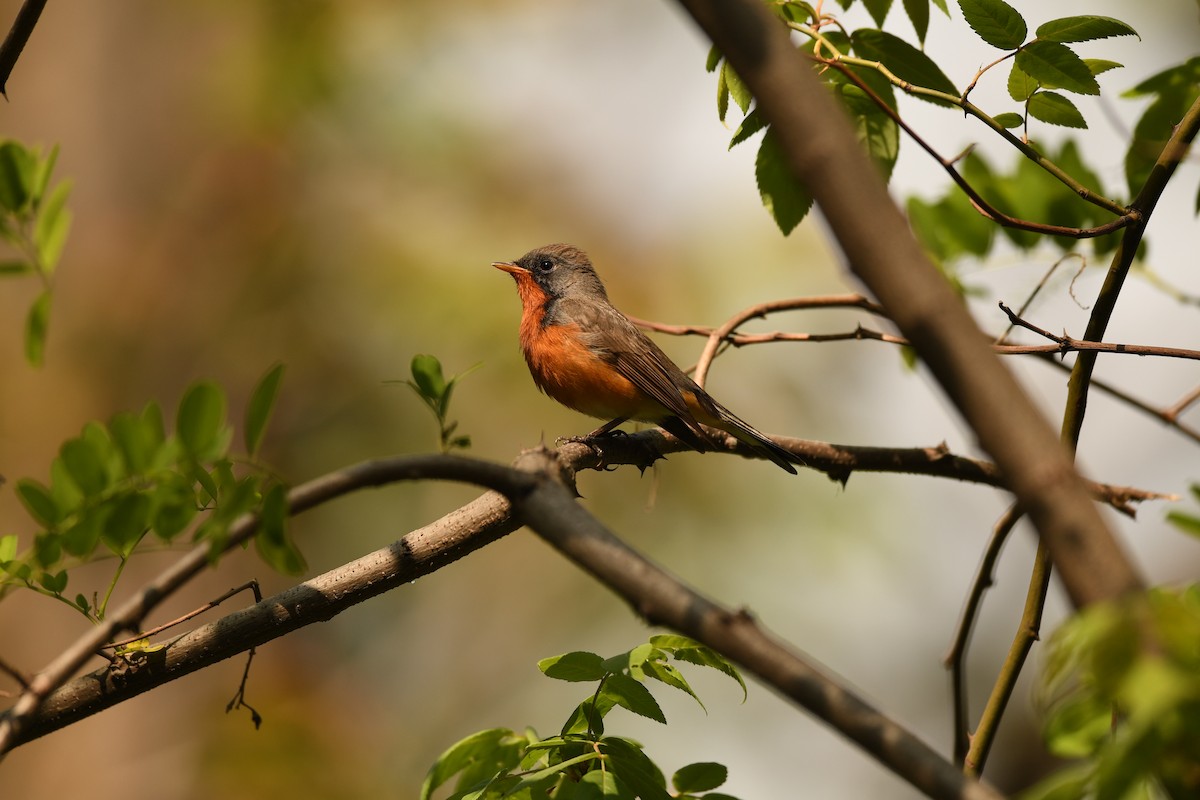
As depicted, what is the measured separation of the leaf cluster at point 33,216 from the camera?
1.71m

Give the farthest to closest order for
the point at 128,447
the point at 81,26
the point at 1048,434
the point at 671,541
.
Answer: the point at 81,26, the point at 671,541, the point at 128,447, the point at 1048,434

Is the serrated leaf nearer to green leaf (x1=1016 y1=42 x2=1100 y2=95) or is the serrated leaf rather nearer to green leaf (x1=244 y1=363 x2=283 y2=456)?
green leaf (x1=1016 y1=42 x2=1100 y2=95)

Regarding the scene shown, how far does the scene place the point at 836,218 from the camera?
1.30 meters

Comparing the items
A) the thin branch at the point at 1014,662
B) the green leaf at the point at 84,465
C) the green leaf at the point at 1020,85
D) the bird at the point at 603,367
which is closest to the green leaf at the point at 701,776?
the thin branch at the point at 1014,662

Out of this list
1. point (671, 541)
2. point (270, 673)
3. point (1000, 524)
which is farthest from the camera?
point (270, 673)

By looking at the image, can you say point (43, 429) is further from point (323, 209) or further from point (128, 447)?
point (128, 447)

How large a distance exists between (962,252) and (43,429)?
1159 centimetres

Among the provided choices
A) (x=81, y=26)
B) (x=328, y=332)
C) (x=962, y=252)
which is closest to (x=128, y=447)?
(x=962, y=252)

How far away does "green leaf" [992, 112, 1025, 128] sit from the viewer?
2443 millimetres

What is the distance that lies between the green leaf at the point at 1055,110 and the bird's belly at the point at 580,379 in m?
2.97

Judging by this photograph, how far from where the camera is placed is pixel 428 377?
197cm

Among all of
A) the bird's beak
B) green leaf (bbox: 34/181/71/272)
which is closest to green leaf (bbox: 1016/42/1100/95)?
green leaf (bbox: 34/181/71/272)

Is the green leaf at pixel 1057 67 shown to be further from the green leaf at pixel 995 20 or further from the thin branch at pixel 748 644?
the thin branch at pixel 748 644

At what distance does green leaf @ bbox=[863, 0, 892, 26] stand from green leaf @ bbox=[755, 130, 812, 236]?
44 cm
